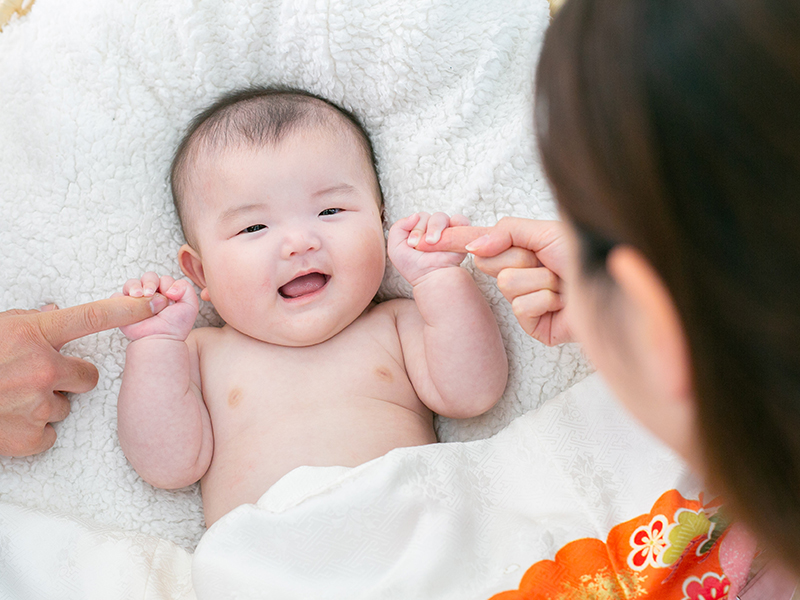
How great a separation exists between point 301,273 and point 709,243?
0.93 metres

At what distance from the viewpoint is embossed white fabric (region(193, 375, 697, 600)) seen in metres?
1.01

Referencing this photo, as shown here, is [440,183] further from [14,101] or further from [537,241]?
[14,101]

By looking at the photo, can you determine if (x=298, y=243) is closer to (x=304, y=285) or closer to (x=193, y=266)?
(x=304, y=285)

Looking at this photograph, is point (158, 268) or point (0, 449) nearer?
point (0, 449)

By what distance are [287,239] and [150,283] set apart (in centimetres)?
31

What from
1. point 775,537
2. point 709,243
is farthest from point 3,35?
point 775,537

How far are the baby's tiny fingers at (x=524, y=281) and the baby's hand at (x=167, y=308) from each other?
0.64m

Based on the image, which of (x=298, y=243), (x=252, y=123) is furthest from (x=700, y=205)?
(x=252, y=123)

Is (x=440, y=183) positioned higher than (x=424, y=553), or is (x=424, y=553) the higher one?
(x=440, y=183)

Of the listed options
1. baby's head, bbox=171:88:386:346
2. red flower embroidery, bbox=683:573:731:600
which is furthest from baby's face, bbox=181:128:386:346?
red flower embroidery, bbox=683:573:731:600

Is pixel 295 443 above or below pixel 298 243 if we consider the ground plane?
below

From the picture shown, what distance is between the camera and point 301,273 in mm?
1313

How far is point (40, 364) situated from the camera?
47.3 inches

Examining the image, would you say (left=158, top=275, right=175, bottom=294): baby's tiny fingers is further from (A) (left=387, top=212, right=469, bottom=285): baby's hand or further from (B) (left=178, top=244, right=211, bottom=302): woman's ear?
(A) (left=387, top=212, right=469, bottom=285): baby's hand
